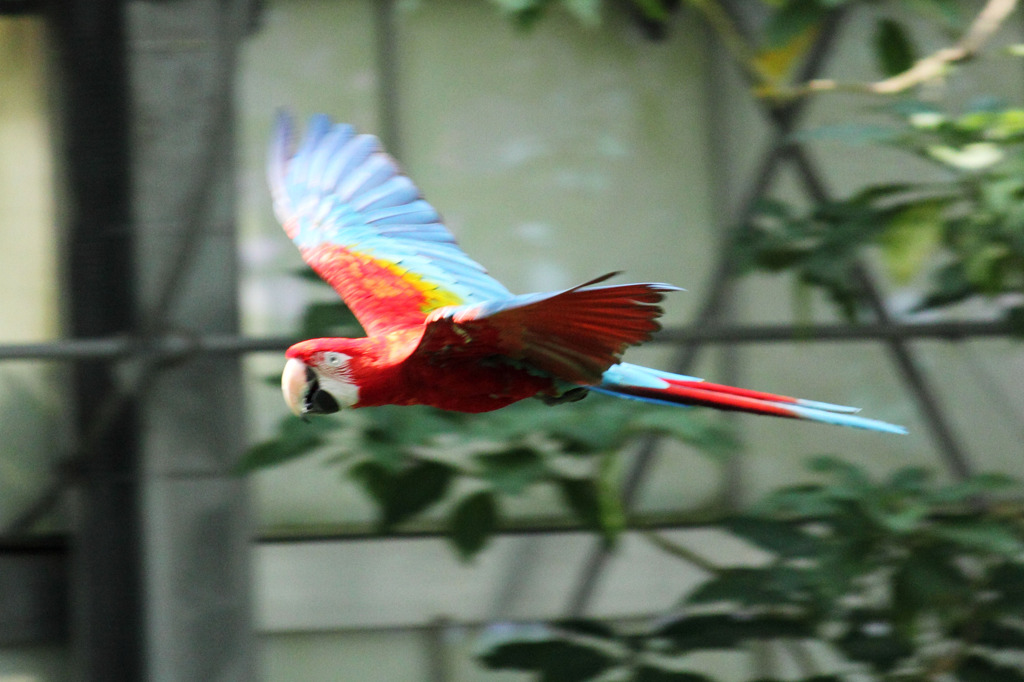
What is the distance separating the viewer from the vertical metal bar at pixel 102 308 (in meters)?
2.33

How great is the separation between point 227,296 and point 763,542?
3.80ft

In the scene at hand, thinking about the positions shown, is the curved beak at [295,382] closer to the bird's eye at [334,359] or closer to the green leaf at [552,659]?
the bird's eye at [334,359]

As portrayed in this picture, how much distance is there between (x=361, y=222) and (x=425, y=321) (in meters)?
0.48

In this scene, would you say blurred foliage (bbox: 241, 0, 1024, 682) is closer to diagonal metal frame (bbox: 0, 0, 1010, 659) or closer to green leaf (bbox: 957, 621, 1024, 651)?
green leaf (bbox: 957, 621, 1024, 651)

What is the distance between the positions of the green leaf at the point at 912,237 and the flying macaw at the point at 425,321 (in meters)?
0.78

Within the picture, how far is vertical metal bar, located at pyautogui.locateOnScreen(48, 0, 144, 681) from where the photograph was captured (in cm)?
233

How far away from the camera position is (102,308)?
234cm

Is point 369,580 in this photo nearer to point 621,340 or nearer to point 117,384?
point 117,384

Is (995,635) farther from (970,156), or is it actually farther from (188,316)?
(188,316)

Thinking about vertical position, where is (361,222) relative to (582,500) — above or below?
above

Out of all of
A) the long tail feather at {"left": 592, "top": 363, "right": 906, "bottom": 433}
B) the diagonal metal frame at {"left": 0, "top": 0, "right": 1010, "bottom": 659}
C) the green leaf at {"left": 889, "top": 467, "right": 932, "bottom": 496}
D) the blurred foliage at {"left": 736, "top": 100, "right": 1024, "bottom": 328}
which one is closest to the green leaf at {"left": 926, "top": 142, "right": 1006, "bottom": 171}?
the blurred foliage at {"left": 736, "top": 100, "right": 1024, "bottom": 328}

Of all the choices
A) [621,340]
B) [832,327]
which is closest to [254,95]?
[832,327]

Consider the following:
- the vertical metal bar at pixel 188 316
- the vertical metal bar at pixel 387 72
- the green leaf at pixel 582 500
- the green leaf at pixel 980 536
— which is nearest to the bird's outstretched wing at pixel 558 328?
the green leaf at pixel 582 500

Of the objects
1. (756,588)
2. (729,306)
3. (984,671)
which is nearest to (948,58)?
(729,306)
